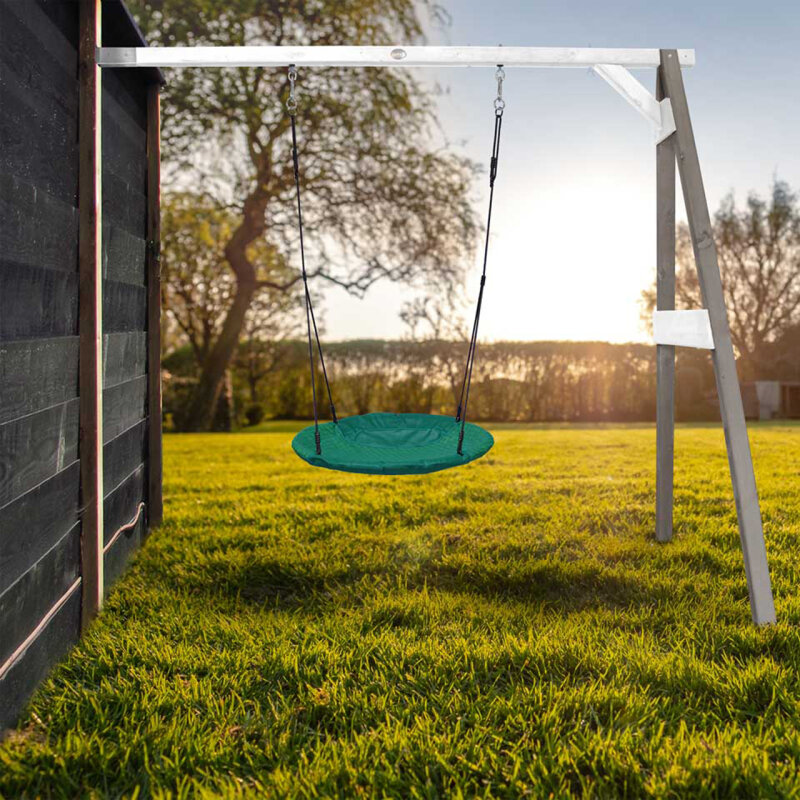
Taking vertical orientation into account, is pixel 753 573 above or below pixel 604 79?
below

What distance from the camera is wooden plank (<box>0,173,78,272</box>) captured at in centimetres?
150

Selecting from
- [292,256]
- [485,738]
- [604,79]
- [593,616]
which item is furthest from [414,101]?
[485,738]

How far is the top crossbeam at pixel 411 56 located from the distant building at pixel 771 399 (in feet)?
31.4

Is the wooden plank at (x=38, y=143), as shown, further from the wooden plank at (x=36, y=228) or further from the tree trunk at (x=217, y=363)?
the tree trunk at (x=217, y=363)

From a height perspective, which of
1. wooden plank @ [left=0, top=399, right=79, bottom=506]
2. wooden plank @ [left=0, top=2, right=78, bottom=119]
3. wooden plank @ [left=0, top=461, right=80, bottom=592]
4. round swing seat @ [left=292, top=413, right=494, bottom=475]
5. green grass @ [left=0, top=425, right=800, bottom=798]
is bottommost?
green grass @ [left=0, top=425, right=800, bottom=798]

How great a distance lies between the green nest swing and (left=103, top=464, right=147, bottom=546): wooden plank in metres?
0.68

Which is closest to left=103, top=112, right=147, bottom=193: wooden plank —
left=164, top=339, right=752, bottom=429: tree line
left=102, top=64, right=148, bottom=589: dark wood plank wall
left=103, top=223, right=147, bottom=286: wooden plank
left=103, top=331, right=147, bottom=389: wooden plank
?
left=102, top=64, right=148, bottom=589: dark wood plank wall

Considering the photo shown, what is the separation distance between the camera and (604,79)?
2533mm

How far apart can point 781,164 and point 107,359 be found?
13635 mm

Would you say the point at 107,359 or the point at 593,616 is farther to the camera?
the point at 107,359

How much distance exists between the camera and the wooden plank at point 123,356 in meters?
2.37

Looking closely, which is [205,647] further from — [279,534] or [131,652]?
[279,534]

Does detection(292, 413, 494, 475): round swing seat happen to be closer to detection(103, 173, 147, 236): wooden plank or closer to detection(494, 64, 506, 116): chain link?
detection(103, 173, 147, 236): wooden plank

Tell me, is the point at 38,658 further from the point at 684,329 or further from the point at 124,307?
the point at 684,329
